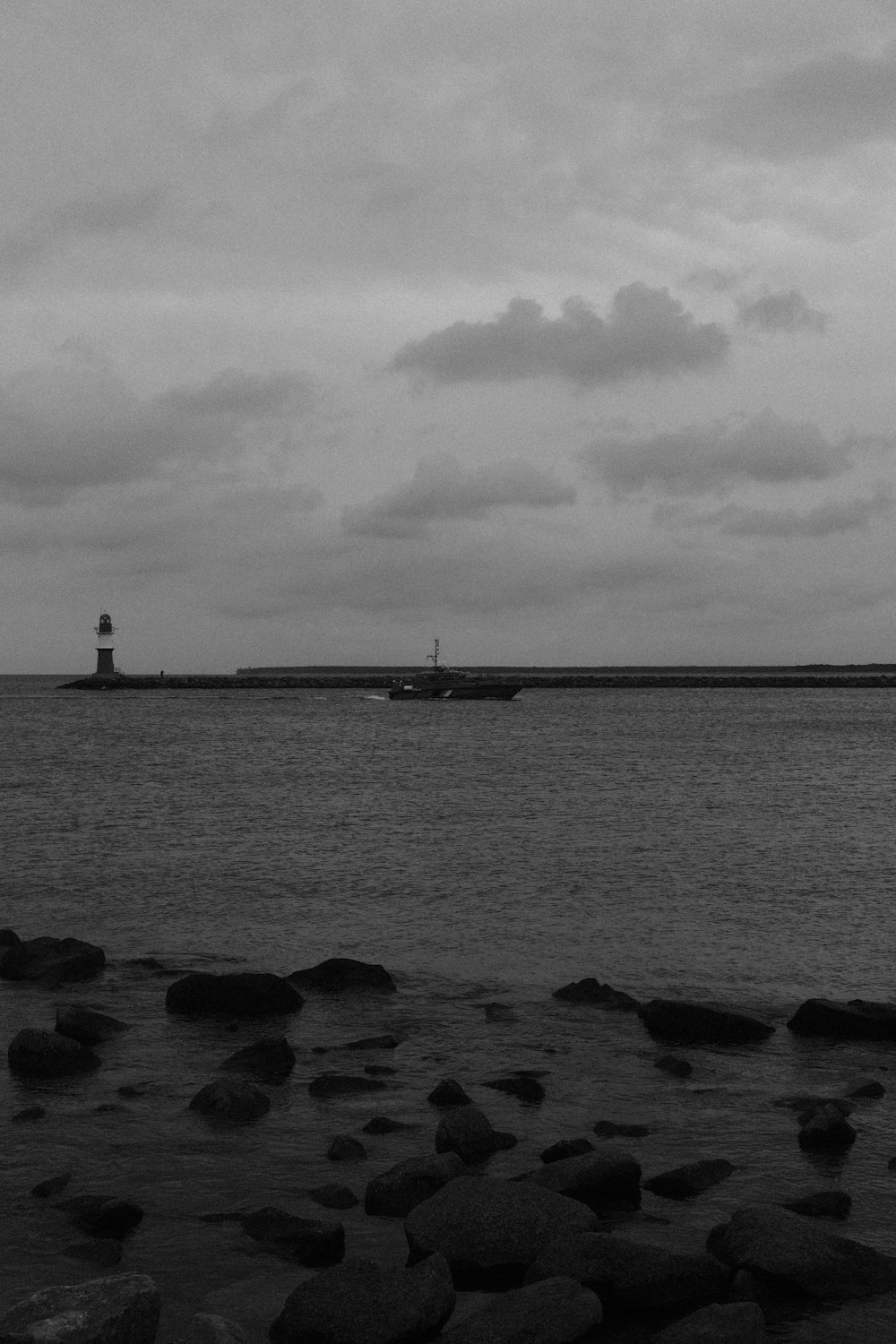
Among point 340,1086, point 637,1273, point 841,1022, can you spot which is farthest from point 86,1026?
point 841,1022

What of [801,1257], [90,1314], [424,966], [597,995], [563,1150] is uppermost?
[90,1314]

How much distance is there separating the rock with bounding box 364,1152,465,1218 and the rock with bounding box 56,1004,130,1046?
6.09 meters

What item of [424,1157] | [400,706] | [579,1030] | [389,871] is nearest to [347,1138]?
[424,1157]

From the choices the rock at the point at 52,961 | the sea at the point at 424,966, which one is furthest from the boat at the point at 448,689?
the rock at the point at 52,961

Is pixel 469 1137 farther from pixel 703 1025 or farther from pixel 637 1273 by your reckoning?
pixel 703 1025

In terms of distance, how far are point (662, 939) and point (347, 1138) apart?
12.3m

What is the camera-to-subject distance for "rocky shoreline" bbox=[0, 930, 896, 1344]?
866 cm

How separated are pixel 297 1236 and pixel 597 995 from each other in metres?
8.93

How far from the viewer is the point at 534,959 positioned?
21875mm

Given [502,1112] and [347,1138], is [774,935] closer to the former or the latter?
[502,1112]

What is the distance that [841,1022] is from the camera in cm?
1670

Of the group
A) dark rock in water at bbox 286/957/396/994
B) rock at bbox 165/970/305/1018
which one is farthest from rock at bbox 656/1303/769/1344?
dark rock in water at bbox 286/957/396/994

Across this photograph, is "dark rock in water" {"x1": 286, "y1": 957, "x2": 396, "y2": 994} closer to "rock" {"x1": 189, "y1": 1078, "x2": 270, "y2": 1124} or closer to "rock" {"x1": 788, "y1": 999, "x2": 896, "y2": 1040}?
"rock" {"x1": 189, "y1": 1078, "x2": 270, "y2": 1124}

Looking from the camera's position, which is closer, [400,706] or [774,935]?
[774,935]
